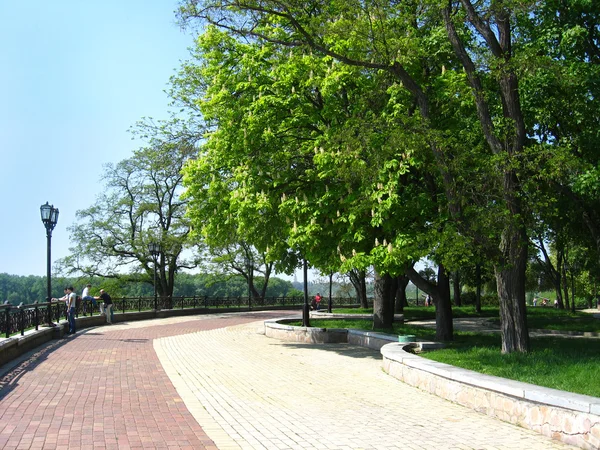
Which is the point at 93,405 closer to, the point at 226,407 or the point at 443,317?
the point at 226,407

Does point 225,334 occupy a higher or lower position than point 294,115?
lower

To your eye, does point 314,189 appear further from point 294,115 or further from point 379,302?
point 379,302

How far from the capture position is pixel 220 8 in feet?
45.2

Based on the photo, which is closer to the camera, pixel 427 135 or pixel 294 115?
pixel 427 135

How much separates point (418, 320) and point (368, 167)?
19052 millimetres

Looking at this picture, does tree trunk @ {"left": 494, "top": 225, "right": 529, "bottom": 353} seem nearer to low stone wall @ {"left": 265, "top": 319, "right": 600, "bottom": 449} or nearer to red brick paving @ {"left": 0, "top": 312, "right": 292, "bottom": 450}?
low stone wall @ {"left": 265, "top": 319, "right": 600, "bottom": 449}

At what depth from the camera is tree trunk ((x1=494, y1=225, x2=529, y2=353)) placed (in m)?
12.1

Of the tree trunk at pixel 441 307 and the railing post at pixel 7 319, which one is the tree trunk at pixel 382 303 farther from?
the railing post at pixel 7 319

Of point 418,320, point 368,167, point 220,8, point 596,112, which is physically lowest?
point 418,320

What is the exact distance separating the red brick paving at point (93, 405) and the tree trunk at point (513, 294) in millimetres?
6831

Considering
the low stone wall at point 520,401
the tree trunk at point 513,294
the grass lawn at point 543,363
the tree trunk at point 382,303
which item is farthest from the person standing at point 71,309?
the tree trunk at point 513,294

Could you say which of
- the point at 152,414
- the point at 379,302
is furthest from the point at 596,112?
the point at 152,414

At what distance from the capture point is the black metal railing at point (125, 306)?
1534 centimetres

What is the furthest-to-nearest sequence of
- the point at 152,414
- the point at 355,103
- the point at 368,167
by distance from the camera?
the point at 355,103, the point at 368,167, the point at 152,414
